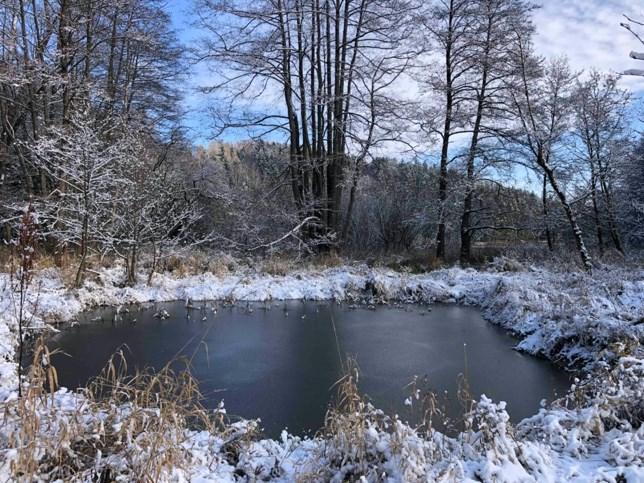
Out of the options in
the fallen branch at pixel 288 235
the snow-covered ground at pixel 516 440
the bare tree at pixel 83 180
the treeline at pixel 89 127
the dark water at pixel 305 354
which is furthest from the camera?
the fallen branch at pixel 288 235

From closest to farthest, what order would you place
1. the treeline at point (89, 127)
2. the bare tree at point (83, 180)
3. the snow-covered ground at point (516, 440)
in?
the snow-covered ground at point (516, 440) → the bare tree at point (83, 180) → the treeline at point (89, 127)

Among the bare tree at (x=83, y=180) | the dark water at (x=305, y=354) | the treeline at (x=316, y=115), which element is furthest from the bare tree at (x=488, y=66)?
the bare tree at (x=83, y=180)

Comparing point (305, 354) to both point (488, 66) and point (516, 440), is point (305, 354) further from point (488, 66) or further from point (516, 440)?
point (488, 66)

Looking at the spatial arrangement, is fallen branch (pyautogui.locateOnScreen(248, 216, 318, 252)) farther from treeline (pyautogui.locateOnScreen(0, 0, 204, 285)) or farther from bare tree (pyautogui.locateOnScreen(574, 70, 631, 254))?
bare tree (pyautogui.locateOnScreen(574, 70, 631, 254))

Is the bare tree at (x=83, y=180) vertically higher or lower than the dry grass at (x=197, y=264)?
higher

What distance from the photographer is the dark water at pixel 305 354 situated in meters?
4.81

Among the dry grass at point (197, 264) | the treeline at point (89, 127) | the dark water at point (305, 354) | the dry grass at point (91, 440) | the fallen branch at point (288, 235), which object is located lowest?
the dark water at point (305, 354)

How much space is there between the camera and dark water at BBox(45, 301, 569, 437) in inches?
189

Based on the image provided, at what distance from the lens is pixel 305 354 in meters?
6.47

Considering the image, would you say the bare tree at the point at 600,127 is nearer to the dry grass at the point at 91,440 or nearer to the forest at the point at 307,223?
the forest at the point at 307,223

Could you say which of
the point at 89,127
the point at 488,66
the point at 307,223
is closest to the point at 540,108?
the point at 488,66

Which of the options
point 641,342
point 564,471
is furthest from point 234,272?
point 564,471

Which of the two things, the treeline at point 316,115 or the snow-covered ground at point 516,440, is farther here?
the treeline at point 316,115

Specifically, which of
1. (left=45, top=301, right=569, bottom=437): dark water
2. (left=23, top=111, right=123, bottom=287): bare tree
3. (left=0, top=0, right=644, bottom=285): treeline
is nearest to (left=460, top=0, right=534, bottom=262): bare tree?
(left=0, top=0, right=644, bottom=285): treeline
